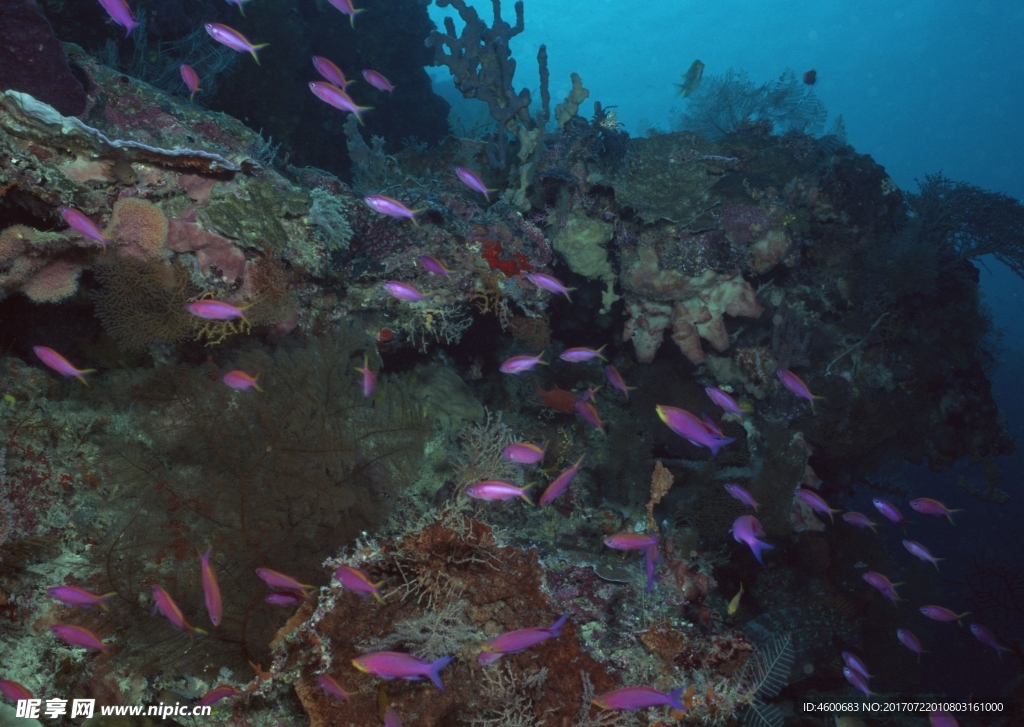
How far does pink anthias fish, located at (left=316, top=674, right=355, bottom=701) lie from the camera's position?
2.38m

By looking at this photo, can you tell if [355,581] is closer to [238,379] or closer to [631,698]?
[631,698]

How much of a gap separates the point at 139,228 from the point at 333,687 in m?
3.65

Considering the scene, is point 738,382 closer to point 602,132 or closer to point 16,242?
point 602,132

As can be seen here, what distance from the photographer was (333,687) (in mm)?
2385

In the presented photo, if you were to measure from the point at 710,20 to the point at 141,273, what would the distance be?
11837 centimetres

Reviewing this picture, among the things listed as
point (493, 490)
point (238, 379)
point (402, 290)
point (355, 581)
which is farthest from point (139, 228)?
point (493, 490)

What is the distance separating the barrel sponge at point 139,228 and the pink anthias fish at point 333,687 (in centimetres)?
341

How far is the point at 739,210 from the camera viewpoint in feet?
20.8

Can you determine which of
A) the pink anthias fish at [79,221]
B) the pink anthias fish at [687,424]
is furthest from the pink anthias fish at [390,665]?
the pink anthias fish at [79,221]

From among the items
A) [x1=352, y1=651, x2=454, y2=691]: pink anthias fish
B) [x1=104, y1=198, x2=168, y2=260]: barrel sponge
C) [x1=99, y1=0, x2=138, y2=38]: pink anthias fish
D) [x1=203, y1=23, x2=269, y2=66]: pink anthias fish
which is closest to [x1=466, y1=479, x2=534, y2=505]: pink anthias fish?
[x1=352, y1=651, x2=454, y2=691]: pink anthias fish

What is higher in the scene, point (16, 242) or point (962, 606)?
point (16, 242)

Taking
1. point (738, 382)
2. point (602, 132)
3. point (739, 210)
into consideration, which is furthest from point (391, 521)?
point (602, 132)

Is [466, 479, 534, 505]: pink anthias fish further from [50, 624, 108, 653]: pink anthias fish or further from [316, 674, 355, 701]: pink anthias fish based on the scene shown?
[50, 624, 108, 653]: pink anthias fish

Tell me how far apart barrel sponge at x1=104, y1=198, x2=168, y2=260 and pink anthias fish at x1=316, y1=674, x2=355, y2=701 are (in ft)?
11.2
